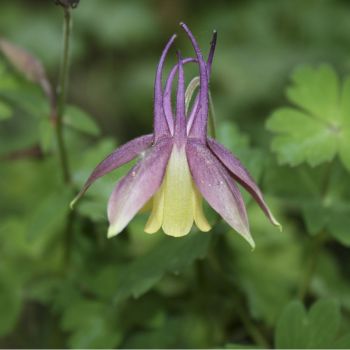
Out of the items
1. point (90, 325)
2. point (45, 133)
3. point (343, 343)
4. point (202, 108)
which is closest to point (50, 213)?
point (45, 133)

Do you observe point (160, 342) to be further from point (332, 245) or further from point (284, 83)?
point (284, 83)

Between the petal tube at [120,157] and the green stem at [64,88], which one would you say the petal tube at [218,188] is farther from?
the green stem at [64,88]

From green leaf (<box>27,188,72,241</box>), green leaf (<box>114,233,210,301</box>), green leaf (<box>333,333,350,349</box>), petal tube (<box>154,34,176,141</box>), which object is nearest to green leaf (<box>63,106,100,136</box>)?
green leaf (<box>27,188,72,241</box>)

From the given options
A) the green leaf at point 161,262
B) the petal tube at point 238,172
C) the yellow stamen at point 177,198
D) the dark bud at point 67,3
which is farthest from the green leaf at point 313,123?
the dark bud at point 67,3

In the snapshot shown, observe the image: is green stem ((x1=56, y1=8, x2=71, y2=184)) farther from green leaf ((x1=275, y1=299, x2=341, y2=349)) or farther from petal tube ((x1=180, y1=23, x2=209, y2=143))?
green leaf ((x1=275, y1=299, x2=341, y2=349))

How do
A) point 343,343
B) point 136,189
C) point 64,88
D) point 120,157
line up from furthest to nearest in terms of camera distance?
point 64,88, point 343,343, point 120,157, point 136,189

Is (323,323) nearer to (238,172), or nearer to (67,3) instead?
(238,172)

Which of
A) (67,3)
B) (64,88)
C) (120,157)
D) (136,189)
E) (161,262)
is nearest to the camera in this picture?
(136,189)
